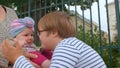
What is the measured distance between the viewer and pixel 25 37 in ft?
7.80

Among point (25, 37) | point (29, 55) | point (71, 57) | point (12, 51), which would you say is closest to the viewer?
point (71, 57)

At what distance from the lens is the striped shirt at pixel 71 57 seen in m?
1.72

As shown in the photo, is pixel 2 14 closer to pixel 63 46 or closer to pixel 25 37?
pixel 25 37

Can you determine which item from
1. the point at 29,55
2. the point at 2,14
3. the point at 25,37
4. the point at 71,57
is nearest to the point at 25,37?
the point at 25,37

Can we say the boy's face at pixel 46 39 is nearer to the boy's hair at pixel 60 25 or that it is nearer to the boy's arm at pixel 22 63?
the boy's hair at pixel 60 25

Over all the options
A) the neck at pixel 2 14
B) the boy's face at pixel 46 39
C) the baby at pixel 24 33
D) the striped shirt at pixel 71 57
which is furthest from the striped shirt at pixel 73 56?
the neck at pixel 2 14

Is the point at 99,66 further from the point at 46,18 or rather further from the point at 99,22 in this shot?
the point at 99,22

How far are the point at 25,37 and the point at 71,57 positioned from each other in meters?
0.74

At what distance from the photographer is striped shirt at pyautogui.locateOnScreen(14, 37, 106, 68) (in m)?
1.72

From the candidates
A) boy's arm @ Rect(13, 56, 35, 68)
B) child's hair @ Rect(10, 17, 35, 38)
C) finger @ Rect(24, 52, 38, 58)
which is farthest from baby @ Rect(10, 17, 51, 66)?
boy's arm @ Rect(13, 56, 35, 68)

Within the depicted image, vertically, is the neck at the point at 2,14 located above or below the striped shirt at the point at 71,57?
above

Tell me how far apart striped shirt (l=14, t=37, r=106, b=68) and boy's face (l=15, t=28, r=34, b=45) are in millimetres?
525

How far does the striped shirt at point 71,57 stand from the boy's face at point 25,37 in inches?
20.7

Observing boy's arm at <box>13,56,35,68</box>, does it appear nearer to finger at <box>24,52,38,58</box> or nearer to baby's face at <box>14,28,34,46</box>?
finger at <box>24,52,38,58</box>
